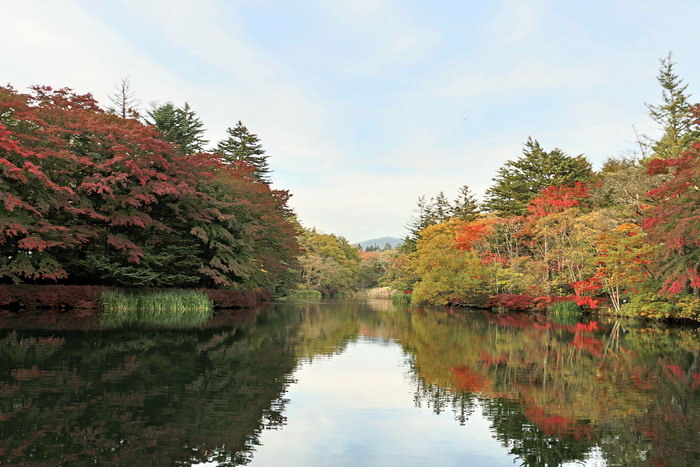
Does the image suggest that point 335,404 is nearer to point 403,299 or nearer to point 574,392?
point 574,392

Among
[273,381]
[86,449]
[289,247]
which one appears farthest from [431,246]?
[86,449]

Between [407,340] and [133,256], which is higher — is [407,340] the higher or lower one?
the lower one

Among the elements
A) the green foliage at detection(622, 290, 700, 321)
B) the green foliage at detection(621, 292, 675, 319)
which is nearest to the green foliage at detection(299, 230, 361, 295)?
the green foliage at detection(621, 292, 675, 319)

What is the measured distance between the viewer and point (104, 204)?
2152 cm

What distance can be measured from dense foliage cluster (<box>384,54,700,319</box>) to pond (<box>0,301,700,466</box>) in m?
6.33

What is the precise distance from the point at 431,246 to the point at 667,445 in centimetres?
3216

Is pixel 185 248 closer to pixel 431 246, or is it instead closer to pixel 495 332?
pixel 495 332

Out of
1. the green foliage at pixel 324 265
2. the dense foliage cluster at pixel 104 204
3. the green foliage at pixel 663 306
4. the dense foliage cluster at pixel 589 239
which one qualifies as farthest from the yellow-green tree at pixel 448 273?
the green foliage at pixel 324 265

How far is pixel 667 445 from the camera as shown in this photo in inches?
192

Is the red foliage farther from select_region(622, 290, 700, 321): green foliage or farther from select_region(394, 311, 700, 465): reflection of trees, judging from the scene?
select_region(394, 311, 700, 465): reflection of trees

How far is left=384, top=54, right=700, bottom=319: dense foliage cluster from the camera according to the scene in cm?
1653

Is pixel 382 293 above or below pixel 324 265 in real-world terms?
below

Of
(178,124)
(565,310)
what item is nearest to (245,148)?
Answer: (178,124)

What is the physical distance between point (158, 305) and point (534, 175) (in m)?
36.2
